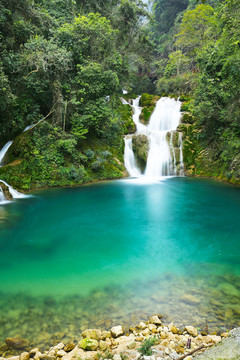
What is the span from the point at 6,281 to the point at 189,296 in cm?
330

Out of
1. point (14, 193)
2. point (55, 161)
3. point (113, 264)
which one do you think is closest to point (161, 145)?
point (55, 161)

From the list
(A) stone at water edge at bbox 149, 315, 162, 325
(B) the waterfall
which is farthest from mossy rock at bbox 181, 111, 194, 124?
(A) stone at water edge at bbox 149, 315, 162, 325

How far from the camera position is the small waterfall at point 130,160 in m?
15.5

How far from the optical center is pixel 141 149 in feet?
52.9

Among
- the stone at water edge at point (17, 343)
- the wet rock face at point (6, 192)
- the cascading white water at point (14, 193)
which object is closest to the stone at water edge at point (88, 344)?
the stone at water edge at point (17, 343)

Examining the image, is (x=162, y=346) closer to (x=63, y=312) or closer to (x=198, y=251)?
(x=63, y=312)

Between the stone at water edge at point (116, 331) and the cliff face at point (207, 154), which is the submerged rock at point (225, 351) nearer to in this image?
the stone at water edge at point (116, 331)

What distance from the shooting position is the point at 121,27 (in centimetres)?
1773

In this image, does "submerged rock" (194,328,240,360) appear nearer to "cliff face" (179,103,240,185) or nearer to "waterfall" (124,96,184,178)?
"cliff face" (179,103,240,185)

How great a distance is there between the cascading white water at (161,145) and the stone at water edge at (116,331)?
13.1m

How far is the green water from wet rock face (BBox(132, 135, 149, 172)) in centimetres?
666

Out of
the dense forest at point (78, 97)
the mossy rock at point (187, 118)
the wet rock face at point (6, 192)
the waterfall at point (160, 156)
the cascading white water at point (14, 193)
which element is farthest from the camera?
the mossy rock at point (187, 118)

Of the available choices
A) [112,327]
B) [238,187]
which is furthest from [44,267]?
[238,187]

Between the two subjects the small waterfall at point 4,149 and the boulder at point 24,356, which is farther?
the small waterfall at point 4,149
